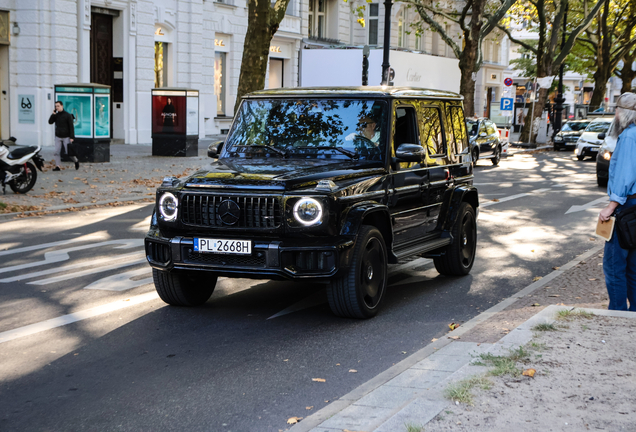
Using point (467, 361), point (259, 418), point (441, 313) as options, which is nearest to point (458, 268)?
point (441, 313)

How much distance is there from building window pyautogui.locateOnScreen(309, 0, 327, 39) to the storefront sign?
2186 centimetres

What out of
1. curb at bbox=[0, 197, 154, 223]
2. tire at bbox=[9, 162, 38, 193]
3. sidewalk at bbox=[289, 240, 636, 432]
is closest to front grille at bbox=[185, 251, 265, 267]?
sidewalk at bbox=[289, 240, 636, 432]

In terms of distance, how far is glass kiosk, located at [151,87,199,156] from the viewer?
25.3m

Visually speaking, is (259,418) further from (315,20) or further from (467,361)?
(315,20)

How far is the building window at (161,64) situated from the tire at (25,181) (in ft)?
58.7

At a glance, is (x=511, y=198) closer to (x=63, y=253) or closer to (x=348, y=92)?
(x=63, y=253)

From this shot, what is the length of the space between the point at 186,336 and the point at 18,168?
10196 millimetres

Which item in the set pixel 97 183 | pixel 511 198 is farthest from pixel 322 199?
pixel 97 183

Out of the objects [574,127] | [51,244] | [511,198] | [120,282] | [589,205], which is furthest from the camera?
[574,127]

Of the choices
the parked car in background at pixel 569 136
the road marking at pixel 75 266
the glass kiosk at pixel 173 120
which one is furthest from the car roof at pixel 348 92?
the parked car in background at pixel 569 136

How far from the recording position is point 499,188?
1983cm

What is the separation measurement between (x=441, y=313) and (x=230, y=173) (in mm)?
2185

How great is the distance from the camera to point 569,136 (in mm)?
38812

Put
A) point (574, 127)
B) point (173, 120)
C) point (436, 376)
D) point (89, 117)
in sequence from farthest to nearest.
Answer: point (574, 127), point (173, 120), point (89, 117), point (436, 376)
